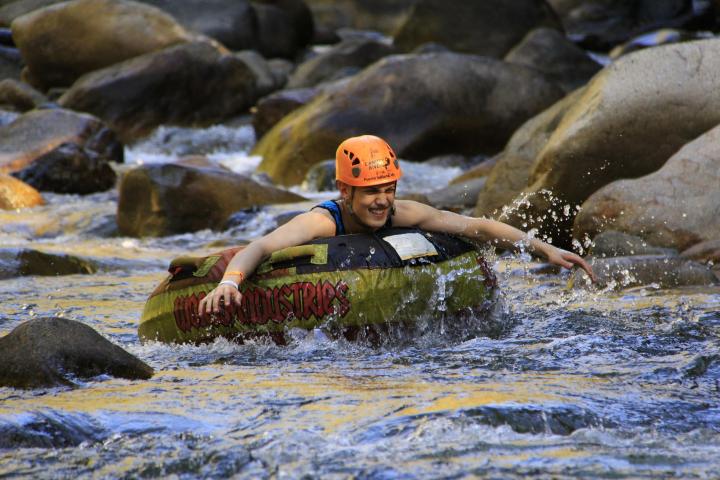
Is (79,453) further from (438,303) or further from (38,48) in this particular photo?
(38,48)

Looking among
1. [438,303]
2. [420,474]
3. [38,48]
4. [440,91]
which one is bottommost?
[420,474]

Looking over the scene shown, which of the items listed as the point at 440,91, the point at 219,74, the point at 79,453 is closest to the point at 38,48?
the point at 219,74

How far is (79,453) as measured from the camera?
14.2 ft

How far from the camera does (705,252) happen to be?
8.78 meters

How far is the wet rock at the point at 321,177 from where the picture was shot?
15.6m

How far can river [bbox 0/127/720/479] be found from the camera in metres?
4.11

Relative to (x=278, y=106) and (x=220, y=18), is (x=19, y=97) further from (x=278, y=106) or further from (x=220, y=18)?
(x=220, y=18)

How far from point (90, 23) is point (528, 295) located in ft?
54.4

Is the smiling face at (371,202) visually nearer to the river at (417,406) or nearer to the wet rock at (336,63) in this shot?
the river at (417,406)

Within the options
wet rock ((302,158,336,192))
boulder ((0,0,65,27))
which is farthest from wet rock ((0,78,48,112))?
wet rock ((302,158,336,192))

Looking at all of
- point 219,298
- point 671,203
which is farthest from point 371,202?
point 671,203

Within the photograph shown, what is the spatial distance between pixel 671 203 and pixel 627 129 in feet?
4.66

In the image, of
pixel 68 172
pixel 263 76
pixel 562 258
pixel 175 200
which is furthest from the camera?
pixel 263 76

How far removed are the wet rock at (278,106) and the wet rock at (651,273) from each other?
480 inches
